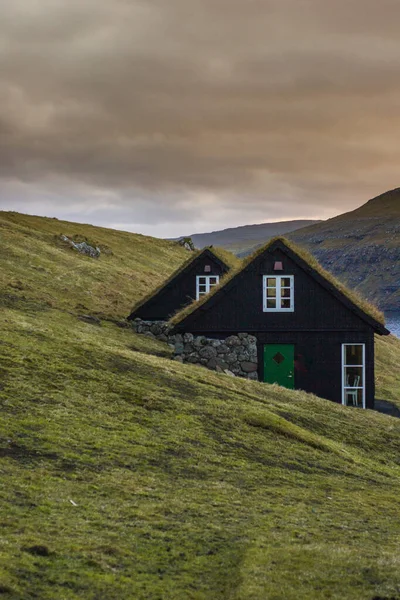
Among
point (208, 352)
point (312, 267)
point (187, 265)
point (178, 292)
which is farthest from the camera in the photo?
point (187, 265)

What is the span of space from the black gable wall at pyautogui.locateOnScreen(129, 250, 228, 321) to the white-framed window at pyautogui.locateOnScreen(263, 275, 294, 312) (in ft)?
40.1

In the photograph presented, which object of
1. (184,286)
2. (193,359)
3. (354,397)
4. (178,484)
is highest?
(184,286)

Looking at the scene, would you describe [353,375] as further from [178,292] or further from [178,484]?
[178,484]

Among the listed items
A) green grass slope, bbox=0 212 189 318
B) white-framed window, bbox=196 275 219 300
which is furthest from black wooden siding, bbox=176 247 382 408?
green grass slope, bbox=0 212 189 318

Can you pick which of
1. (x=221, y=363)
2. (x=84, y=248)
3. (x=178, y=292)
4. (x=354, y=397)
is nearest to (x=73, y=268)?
(x=84, y=248)

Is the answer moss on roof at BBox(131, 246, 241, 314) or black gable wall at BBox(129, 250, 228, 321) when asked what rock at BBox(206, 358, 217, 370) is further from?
moss on roof at BBox(131, 246, 241, 314)

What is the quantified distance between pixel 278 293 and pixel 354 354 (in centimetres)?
556

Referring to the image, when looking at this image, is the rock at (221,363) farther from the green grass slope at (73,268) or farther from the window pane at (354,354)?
the green grass slope at (73,268)

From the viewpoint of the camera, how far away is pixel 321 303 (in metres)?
37.8

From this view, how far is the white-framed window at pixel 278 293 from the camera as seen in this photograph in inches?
1505

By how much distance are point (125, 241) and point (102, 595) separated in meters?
88.4

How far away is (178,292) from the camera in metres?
51.1

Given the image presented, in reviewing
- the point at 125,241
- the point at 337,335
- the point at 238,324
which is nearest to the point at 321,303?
the point at 337,335

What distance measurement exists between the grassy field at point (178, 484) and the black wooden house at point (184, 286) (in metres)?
17.2
